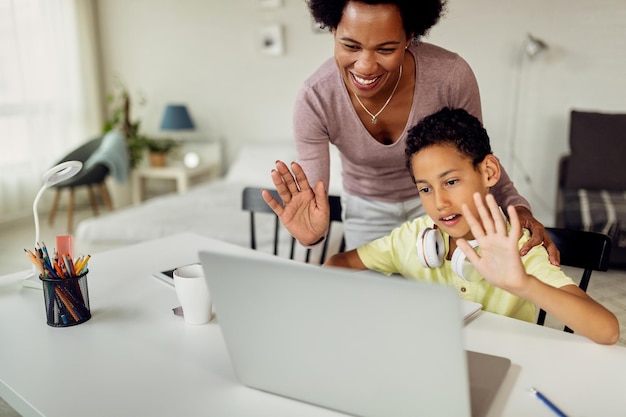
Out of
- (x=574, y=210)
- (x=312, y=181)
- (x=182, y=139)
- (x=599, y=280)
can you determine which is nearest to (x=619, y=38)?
(x=599, y=280)

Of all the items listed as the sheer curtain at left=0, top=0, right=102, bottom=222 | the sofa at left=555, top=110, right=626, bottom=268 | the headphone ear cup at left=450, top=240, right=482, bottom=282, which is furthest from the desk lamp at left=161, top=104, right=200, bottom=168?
the headphone ear cup at left=450, top=240, right=482, bottom=282

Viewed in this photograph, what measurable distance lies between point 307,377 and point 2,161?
3.83 m

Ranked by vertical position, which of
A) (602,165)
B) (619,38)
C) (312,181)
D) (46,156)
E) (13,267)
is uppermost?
(619,38)

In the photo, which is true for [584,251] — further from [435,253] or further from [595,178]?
[595,178]

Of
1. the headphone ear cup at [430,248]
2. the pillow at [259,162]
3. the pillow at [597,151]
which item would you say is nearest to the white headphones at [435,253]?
the headphone ear cup at [430,248]

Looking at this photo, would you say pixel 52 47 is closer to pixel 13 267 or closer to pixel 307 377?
pixel 13 267

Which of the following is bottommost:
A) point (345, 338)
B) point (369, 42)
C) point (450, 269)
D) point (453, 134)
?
point (450, 269)

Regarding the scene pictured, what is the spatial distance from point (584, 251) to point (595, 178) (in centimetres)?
136

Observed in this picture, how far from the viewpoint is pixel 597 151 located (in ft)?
7.26

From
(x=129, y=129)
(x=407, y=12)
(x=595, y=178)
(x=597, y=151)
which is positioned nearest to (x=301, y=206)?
(x=407, y=12)

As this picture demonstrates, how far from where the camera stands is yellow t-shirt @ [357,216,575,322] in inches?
39.7

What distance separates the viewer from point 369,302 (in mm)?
590

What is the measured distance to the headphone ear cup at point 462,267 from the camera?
1059mm

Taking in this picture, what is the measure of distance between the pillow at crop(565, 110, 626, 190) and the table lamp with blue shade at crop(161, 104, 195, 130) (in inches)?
101
